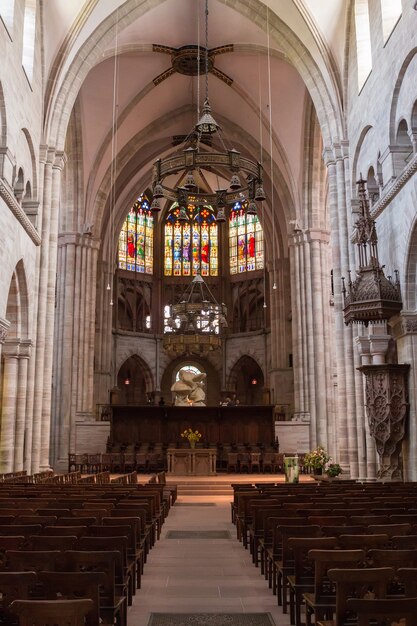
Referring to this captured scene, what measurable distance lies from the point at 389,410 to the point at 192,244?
104 ft

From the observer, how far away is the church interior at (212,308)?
6.87m

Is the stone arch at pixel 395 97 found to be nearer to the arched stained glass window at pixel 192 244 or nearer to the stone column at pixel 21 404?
the stone column at pixel 21 404

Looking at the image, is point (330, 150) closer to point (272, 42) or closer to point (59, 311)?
point (272, 42)

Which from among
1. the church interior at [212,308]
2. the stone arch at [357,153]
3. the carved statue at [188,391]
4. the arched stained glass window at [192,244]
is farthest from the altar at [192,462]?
the arched stained glass window at [192,244]

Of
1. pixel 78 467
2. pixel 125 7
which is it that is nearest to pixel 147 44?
pixel 125 7

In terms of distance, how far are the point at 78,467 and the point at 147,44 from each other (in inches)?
689

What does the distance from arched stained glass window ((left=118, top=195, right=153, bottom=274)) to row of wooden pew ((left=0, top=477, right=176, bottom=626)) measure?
33.6m

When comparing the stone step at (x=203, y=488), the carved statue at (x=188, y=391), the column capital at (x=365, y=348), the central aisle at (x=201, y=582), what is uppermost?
the column capital at (x=365, y=348)

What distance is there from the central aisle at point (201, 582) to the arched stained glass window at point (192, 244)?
110 feet

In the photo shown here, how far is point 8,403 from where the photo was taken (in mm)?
18266

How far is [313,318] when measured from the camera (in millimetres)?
28391

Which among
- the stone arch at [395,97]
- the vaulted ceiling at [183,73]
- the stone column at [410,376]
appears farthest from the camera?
the vaulted ceiling at [183,73]

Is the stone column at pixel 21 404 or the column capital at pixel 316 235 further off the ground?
the column capital at pixel 316 235

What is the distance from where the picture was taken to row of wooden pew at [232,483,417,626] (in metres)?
4.09
